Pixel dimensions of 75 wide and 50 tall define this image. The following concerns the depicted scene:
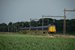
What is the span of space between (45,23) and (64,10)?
25.2 ft

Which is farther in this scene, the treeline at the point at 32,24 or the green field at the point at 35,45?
the treeline at the point at 32,24

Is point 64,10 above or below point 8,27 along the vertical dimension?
above

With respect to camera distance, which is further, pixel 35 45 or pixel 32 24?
pixel 32 24

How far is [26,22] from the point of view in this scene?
28578mm

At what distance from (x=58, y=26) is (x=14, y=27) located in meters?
6.62

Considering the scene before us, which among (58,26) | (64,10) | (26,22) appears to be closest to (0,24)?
(26,22)

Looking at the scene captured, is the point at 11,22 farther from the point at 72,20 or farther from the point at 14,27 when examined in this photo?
the point at 72,20

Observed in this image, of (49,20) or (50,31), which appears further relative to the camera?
(49,20)

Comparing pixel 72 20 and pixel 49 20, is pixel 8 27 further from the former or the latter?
pixel 72 20

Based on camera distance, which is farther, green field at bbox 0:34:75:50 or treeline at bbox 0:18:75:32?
treeline at bbox 0:18:75:32

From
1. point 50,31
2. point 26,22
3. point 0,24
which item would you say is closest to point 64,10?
point 50,31

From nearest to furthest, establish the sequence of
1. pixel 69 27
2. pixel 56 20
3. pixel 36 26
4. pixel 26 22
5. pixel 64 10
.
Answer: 1. pixel 64 10
2. pixel 69 27
3. pixel 56 20
4. pixel 26 22
5. pixel 36 26

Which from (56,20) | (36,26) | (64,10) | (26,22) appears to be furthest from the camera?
(36,26)

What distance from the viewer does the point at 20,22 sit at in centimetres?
3002
